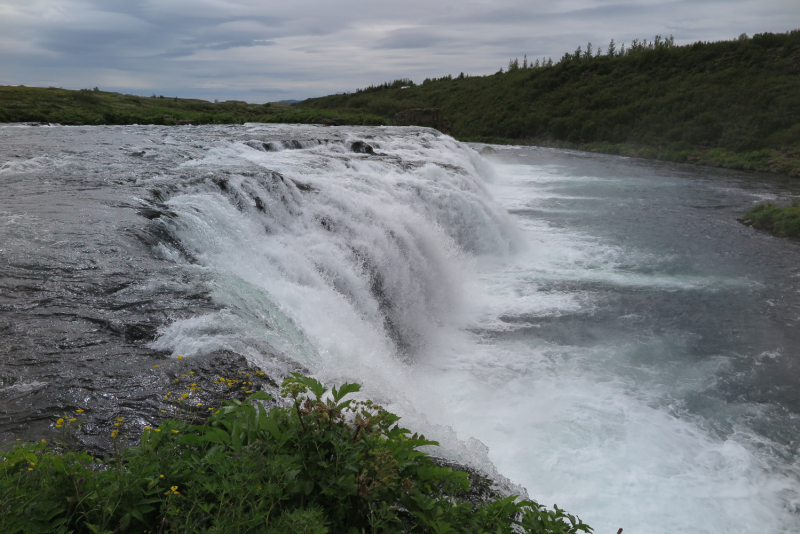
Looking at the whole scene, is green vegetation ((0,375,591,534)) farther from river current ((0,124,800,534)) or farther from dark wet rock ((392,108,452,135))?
dark wet rock ((392,108,452,135))

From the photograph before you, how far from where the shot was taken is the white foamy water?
4453mm

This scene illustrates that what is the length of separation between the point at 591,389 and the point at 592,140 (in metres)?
39.7

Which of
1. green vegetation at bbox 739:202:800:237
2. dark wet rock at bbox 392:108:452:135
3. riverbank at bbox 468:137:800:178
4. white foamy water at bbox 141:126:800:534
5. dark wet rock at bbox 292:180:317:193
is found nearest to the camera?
white foamy water at bbox 141:126:800:534

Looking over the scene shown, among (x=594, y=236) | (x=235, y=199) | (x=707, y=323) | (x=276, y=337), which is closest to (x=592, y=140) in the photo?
(x=594, y=236)

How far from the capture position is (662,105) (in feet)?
128

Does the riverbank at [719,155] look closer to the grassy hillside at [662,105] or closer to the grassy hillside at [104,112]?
the grassy hillside at [662,105]

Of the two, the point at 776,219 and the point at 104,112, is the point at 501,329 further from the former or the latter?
the point at 104,112

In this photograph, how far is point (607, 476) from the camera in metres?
4.69

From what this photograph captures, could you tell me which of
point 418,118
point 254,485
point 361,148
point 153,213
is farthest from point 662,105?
point 254,485

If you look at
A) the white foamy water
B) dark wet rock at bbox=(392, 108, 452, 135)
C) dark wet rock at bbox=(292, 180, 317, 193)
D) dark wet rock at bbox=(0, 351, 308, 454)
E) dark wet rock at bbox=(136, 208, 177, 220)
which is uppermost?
dark wet rock at bbox=(392, 108, 452, 135)

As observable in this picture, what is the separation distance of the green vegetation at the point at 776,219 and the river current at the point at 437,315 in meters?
0.78

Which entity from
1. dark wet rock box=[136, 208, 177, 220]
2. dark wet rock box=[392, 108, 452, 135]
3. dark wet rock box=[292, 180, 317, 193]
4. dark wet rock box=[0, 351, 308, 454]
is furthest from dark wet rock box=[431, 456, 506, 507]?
dark wet rock box=[392, 108, 452, 135]

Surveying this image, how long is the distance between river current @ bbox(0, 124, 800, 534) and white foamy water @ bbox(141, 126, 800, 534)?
33 mm

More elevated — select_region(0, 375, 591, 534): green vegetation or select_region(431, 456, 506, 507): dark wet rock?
select_region(0, 375, 591, 534): green vegetation
